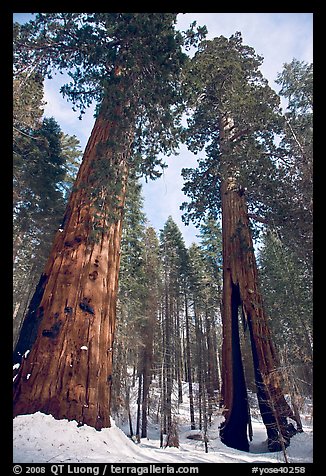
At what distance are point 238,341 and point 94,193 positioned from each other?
727 centimetres

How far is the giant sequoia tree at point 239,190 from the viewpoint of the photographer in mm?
8086

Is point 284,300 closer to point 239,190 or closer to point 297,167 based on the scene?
point 239,190

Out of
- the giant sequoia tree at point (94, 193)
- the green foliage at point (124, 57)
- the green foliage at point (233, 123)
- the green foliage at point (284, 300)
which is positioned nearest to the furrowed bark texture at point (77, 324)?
the giant sequoia tree at point (94, 193)

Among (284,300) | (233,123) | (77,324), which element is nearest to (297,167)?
(233,123)

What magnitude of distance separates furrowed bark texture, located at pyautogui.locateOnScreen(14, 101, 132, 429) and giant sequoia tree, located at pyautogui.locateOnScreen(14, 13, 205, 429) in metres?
0.02

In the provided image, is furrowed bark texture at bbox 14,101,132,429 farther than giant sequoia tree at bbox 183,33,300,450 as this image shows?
No

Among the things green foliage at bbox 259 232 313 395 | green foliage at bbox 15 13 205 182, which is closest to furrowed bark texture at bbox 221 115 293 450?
green foliage at bbox 15 13 205 182

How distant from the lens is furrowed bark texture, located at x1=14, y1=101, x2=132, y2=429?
12.9 ft

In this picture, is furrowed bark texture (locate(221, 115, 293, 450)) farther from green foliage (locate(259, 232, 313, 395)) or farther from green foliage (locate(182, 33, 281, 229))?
green foliage (locate(259, 232, 313, 395))

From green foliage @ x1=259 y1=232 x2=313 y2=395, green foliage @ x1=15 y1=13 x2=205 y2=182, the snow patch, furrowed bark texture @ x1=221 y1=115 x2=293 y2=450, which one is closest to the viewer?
the snow patch

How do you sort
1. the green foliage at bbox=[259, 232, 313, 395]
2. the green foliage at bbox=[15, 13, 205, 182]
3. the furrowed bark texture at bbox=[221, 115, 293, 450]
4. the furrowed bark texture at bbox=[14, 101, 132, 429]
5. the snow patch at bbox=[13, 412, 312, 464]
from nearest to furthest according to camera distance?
1. the snow patch at bbox=[13, 412, 312, 464]
2. the furrowed bark texture at bbox=[14, 101, 132, 429]
3. the green foliage at bbox=[15, 13, 205, 182]
4. the furrowed bark texture at bbox=[221, 115, 293, 450]
5. the green foliage at bbox=[259, 232, 313, 395]

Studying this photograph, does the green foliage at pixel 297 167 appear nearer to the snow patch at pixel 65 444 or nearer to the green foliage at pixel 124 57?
the green foliage at pixel 124 57
